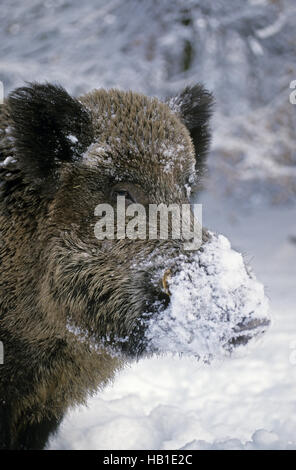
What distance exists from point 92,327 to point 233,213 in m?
7.26

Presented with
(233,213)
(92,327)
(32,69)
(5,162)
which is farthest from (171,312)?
(233,213)

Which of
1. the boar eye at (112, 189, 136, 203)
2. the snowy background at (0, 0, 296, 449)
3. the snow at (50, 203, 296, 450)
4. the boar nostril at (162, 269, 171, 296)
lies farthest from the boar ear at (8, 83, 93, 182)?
the snowy background at (0, 0, 296, 449)

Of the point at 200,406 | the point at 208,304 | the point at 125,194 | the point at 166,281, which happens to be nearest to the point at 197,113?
the point at 125,194

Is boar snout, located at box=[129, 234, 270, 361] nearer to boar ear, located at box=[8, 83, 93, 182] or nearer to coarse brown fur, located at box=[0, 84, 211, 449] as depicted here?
coarse brown fur, located at box=[0, 84, 211, 449]

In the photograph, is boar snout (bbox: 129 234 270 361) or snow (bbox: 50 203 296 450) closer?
boar snout (bbox: 129 234 270 361)

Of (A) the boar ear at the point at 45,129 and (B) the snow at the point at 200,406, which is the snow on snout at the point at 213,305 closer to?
(B) the snow at the point at 200,406

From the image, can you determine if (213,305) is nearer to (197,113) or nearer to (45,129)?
(45,129)

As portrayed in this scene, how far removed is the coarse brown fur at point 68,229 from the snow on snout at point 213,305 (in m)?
0.23

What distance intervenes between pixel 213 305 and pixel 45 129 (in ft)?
4.22

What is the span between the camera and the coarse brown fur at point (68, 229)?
290 cm

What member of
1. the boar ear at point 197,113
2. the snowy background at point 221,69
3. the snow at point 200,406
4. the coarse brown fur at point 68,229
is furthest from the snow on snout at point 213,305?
the snowy background at point 221,69

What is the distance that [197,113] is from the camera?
3.75 metres

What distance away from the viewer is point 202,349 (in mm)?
2666

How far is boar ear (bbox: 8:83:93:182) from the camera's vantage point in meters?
3.01
